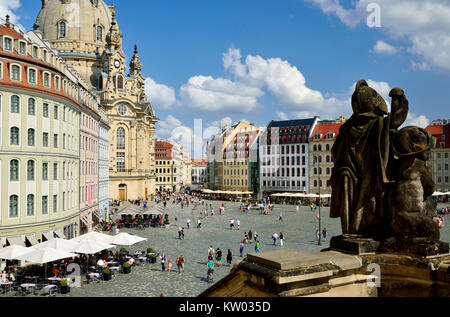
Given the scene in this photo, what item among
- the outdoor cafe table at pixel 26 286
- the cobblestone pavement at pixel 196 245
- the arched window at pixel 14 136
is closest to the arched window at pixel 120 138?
the cobblestone pavement at pixel 196 245

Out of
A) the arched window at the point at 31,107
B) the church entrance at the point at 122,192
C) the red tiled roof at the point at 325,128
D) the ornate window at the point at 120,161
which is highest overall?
the red tiled roof at the point at 325,128

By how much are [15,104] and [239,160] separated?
7579 cm

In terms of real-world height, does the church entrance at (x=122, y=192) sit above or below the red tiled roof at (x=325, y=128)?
below

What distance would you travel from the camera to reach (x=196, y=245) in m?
33.8

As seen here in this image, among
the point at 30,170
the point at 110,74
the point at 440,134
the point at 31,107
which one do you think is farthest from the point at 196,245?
the point at 440,134

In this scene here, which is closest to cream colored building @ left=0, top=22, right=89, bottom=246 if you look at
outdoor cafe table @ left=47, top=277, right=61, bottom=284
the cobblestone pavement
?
outdoor cafe table @ left=47, top=277, right=61, bottom=284

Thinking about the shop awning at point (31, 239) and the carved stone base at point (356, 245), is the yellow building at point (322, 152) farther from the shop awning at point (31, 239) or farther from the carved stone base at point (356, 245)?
the carved stone base at point (356, 245)

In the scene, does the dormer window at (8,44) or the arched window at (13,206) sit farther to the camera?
the dormer window at (8,44)

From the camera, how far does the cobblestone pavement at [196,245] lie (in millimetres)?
20547

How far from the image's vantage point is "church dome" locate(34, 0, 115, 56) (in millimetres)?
89375

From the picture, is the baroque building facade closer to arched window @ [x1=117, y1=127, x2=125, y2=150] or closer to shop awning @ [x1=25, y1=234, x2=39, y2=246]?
shop awning @ [x1=25, y1=234, x2=39, y2=246]

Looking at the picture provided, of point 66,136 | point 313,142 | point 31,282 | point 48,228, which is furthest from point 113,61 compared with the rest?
point 31,282

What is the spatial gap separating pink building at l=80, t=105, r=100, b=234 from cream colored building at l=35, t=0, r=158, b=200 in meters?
34.4

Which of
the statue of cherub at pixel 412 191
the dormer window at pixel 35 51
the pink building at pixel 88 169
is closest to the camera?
the statue of cherub at pixel 412 191
